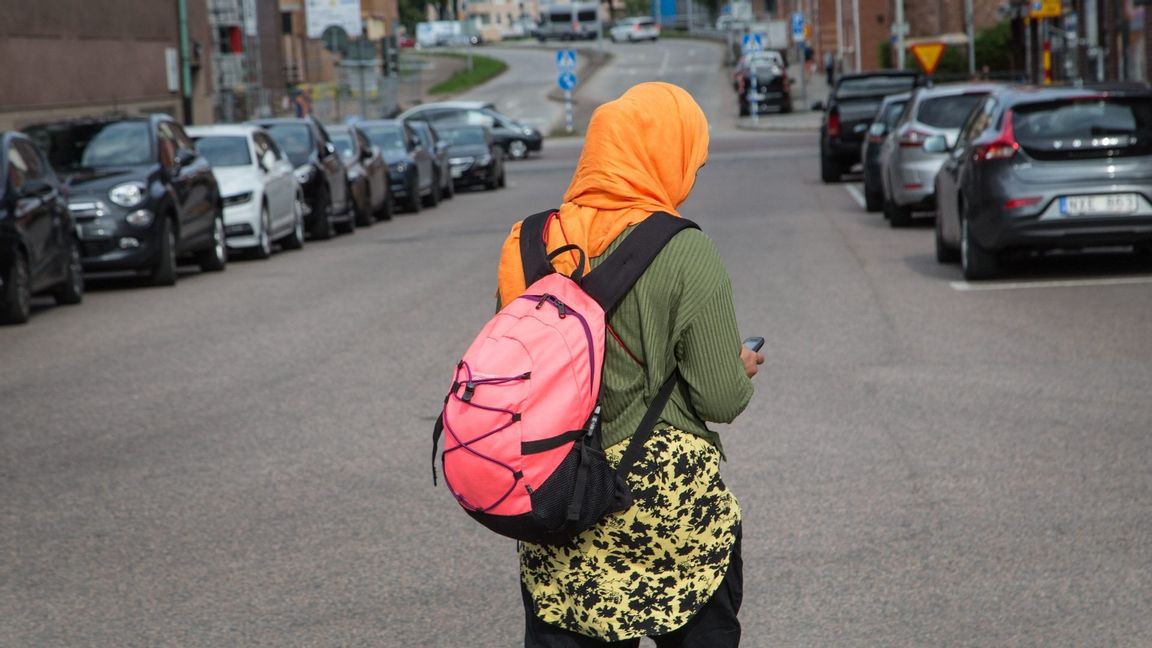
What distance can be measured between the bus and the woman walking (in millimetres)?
122913

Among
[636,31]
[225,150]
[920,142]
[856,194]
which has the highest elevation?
[636,31]

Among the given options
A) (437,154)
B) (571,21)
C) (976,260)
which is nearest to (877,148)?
(976,260)

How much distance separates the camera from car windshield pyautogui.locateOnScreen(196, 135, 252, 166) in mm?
22656

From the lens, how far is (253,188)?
21.8m

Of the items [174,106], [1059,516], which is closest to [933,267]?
[1059,516]

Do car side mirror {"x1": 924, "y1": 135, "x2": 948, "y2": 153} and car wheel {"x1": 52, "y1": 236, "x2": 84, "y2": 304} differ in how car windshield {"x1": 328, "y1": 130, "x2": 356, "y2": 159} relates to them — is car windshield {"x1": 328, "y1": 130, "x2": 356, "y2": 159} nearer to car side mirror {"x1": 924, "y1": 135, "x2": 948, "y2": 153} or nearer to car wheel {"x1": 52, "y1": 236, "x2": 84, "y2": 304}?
car wheel {"x1": 52, "y1": 236, "x2": 84, "y2": 304}

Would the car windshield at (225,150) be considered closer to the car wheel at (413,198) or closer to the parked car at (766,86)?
the car wheel at (413,198)

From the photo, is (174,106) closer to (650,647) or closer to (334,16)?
(334,16)

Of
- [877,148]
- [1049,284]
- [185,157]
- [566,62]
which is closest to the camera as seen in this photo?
[1049,284]

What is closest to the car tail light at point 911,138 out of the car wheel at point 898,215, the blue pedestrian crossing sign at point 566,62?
the car wheel at point 898,215

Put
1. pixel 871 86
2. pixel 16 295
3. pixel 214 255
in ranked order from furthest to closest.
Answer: pixel 871 86
pixel 214 255
pixel 16 295

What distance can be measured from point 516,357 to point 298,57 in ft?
273

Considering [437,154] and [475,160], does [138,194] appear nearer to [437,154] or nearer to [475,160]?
[437,154]

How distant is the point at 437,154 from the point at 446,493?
25390 mm
